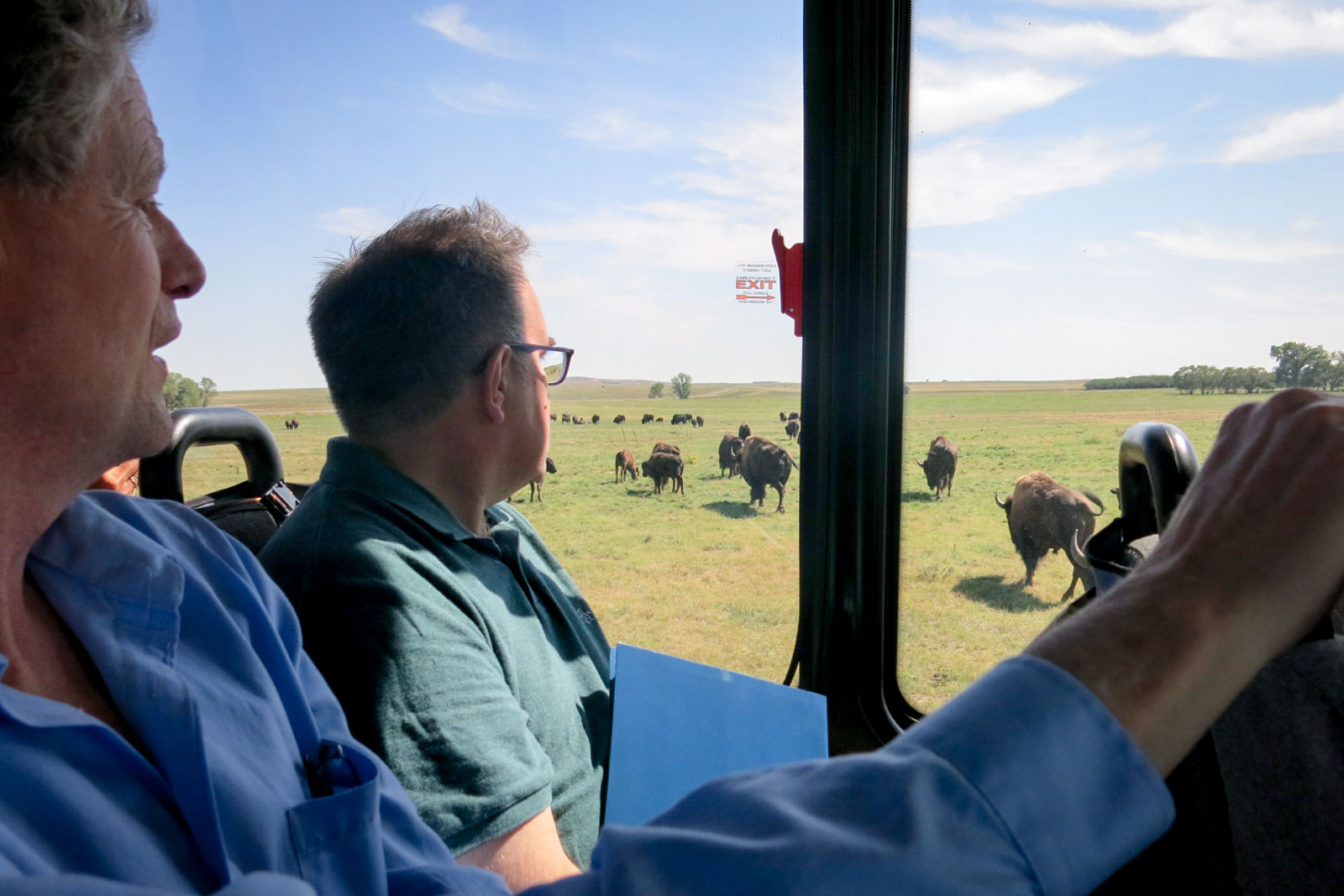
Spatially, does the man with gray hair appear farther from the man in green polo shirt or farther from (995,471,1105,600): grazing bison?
(995,471,1105,600): grazing bison

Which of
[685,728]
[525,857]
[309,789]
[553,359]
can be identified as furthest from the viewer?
[553,359]

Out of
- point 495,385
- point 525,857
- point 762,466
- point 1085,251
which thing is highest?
point 1085,251

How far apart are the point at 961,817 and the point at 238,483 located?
1564mm

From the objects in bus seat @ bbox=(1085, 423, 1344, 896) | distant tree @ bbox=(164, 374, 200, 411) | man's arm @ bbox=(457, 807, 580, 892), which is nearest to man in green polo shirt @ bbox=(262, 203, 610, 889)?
man's arm @ bbox=(457, 807, 580, 892)

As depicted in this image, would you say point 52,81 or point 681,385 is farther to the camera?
point 681,385

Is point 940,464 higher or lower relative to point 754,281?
lower

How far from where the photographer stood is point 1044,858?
337mm

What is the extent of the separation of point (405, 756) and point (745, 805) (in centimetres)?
→ 77

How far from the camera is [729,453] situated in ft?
7.13

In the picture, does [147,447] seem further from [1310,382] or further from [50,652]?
[1310,382]

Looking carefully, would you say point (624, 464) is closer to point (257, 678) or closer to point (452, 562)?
point (452, 562)

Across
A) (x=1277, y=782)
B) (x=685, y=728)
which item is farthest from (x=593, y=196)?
(x=1277, y=782)

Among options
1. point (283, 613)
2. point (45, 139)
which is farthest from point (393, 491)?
point (45, 139)

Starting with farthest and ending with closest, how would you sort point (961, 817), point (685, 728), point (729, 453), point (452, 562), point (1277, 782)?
point (729, 453), point (685, 728), point (452, 562), point (1277, 782), point (961, 817)
